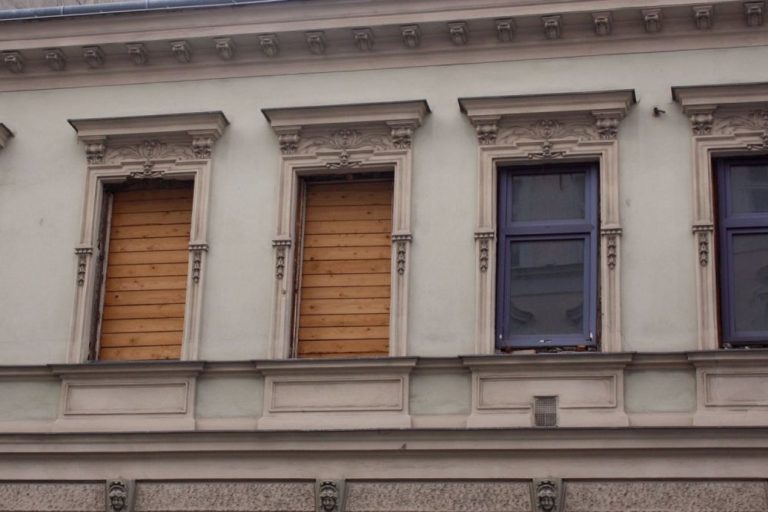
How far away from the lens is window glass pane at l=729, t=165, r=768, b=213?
1520 centimetres

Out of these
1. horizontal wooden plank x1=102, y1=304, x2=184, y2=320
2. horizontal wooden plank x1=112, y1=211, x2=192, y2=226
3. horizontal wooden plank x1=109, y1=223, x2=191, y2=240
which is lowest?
horizontal wooden plank x1=102, y1=304, x2=184, y2=320

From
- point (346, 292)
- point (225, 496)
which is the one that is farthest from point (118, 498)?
point (346, 292)

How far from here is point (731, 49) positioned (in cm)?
1563

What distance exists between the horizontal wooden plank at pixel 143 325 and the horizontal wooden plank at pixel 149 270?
0.51 meters

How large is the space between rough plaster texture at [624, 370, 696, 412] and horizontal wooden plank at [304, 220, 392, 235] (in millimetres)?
3093

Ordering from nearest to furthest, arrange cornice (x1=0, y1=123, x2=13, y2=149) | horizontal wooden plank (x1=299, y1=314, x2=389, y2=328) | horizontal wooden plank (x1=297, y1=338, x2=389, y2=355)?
1. horizontal wooden plank (x1=297, y1=338, x2=389, y2=355)
2. horizontal wooden plank (x1=299, y1=314, x2=389, y2=328)
3. cornice (x1=0, y1=123, x2=13, y2=149)

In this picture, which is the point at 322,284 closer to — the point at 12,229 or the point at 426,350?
the point at 426,350

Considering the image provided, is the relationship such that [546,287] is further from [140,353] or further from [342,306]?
[140,353]

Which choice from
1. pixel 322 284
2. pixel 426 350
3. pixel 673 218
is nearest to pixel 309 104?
pixel 322 284

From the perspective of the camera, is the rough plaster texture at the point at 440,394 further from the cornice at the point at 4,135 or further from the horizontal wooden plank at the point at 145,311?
the cornice at the point at 4,135

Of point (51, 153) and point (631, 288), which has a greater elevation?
point (51, 153)

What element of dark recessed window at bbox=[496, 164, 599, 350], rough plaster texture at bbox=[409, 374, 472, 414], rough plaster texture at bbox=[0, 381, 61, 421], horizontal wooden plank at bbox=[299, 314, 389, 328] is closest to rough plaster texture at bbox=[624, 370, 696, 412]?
dark recessed window at bbox=[496, 164, 599, 350]

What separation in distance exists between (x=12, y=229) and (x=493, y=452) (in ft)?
19.5

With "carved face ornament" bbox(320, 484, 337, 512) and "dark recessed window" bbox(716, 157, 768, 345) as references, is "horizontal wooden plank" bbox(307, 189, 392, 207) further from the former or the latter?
"dark recessed window" bbox(716, 157, 768, 345)
